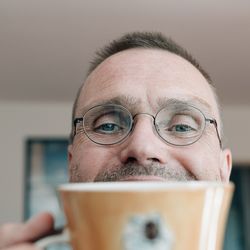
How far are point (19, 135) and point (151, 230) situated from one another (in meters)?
3.18

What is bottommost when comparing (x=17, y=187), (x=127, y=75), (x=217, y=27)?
(x=17, y=187)

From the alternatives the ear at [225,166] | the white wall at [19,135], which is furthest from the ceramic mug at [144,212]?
the white wall at [19,135]

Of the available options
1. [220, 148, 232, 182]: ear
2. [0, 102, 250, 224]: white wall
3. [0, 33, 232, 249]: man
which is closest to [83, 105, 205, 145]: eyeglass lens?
[0, 33, 232, 249]: man

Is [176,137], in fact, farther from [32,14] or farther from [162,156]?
[32,14]

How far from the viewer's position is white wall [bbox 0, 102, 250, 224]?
3.32 meters

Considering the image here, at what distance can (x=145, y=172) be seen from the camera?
642 mm

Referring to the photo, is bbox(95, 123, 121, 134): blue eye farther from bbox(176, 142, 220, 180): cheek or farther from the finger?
the finger

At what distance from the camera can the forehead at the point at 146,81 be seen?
772mm

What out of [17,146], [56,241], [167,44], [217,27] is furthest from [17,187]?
[56,241]

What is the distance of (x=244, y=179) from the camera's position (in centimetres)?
414

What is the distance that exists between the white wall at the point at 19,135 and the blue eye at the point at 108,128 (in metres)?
2.67

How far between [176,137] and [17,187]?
280 centimetres

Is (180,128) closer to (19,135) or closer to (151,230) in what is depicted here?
(151,230)

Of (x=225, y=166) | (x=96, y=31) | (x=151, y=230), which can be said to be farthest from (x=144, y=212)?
(x=96, y=31)
